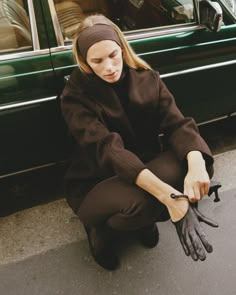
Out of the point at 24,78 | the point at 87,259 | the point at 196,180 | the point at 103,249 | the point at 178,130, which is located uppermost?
the point at 24,78

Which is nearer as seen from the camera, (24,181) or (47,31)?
(47,31)

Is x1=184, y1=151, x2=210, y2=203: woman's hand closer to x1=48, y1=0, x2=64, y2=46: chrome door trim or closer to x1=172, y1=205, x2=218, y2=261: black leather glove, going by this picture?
x1=172, y1=205, x2=218, y2=261: black leather glove

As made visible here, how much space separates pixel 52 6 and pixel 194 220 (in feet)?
4.77

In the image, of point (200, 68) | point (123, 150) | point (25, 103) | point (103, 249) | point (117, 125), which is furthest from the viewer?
point (200, 68)

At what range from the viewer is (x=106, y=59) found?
1775 millimetres

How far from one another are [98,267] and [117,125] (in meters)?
0.89

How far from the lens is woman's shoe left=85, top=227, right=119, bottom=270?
2.07m

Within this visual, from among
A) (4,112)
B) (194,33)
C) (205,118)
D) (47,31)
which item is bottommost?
(205,118)

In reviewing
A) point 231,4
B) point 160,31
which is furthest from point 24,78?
point 231,4

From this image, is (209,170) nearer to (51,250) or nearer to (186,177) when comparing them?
(186,177)

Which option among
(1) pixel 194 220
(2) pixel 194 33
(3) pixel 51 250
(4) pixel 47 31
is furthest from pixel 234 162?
(4) pixel 47 31

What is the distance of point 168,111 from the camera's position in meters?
2.00

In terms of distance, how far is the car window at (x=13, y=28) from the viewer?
2.15 meters

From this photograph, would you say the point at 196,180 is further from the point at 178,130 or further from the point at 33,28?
the point at 33,28
